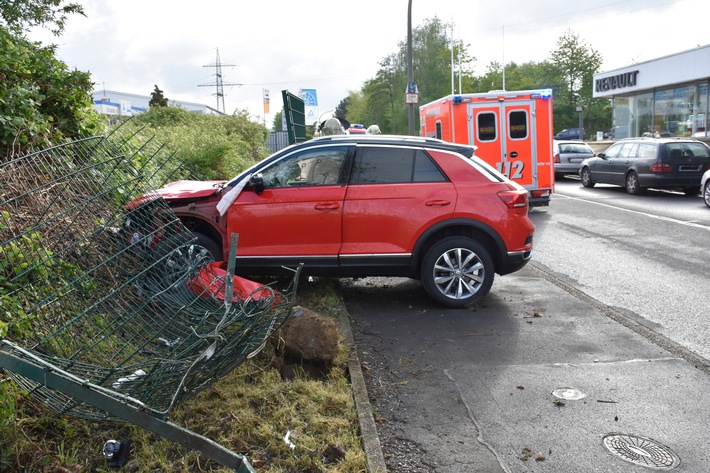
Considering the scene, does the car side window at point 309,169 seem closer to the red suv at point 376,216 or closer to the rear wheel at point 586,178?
the red suv at point 376,216

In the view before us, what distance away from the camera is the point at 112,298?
373 centimetres

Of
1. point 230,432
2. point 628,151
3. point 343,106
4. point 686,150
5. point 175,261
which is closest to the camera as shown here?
point 230,432

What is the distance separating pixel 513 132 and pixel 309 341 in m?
12.1

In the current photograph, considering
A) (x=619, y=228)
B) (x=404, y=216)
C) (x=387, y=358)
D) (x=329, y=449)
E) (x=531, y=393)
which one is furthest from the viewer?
(x=619, y=228)

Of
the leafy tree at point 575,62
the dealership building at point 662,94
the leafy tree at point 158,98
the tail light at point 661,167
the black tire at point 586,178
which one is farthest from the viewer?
the leafy tree at point 575,62

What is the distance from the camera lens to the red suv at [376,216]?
7324 mm

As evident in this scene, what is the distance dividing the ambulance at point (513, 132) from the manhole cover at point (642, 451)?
39.3ft

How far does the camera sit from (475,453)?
160 inches

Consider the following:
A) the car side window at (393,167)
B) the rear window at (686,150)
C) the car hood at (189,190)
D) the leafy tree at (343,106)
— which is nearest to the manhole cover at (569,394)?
the car side window at (393,167)

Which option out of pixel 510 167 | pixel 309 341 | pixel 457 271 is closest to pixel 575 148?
pixel 510 167

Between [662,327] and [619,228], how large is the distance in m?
7.06

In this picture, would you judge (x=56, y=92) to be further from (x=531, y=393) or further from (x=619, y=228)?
(x=619, y=228)

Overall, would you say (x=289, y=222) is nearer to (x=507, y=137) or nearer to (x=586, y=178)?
(x=507, y=137)

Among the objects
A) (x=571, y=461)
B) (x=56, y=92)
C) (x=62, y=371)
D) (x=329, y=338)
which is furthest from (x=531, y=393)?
(x=56, y=92)
